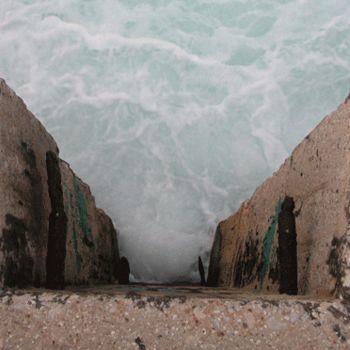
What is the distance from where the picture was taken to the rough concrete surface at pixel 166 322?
2.00 meters

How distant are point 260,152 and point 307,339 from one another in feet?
22.2

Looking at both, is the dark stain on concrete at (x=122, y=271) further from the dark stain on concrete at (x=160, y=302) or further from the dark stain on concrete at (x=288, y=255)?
the dark stain on concrete at (x=160, y=302)

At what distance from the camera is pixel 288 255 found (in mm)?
2688

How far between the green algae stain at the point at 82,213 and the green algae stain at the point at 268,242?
1.56 m

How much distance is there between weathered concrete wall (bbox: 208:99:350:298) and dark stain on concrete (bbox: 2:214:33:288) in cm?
141

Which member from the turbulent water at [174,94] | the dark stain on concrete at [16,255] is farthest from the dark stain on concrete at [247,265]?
the turbulent water at [174,94]

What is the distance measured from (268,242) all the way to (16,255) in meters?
2.07

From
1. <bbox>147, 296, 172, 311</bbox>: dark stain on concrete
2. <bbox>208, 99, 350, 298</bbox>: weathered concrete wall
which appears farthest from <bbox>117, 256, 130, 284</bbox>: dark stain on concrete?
<bbox>147, 296, 172, 311</bbox>: dark stain on concrete

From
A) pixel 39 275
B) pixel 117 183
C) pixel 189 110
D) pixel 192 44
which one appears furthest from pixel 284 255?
pixel 192 44

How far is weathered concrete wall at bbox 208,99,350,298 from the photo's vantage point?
2404 mm

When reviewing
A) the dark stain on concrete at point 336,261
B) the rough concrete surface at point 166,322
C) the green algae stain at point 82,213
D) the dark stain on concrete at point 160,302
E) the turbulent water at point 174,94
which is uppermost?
the turbulent water at point 174,94

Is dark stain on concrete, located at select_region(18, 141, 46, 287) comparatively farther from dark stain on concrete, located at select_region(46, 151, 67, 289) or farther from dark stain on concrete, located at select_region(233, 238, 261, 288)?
dark stain on concrete, located at select_region(233, 238, 261, 288)

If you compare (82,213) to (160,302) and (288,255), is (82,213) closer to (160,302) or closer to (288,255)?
(288,255)

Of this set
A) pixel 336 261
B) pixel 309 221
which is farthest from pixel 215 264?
pixel 336 261
